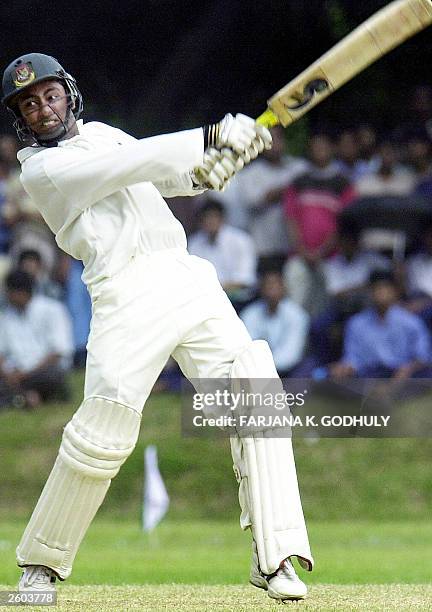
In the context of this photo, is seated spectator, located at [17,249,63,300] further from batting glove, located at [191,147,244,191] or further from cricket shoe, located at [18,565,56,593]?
batting glove, located at [191,147,244,191]

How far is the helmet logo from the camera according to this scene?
4.88 metres

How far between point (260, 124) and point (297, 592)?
160 centimetres

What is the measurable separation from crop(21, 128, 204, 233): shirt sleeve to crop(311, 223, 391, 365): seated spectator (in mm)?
5334

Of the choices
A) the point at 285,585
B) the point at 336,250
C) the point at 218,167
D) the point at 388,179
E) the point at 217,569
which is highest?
the point at 218,167

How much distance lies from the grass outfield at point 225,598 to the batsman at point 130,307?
0.13 metres

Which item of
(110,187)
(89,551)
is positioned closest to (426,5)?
(110,187)

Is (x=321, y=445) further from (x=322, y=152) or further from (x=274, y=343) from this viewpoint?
(x=322, y=152)

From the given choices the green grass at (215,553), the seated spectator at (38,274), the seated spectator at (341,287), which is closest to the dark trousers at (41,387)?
the seated spectator at (38,274)

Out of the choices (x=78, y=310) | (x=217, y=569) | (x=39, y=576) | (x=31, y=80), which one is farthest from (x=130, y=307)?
(x=78, y=310)

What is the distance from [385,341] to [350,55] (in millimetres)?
5357

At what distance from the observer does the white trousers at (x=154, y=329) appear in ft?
15.6

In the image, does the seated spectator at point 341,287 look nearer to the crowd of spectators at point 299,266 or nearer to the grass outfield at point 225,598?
the crowd of spectators at point 299,266

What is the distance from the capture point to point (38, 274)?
33.8 feet

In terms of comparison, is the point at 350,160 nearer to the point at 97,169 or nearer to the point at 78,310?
the point at 78,310
